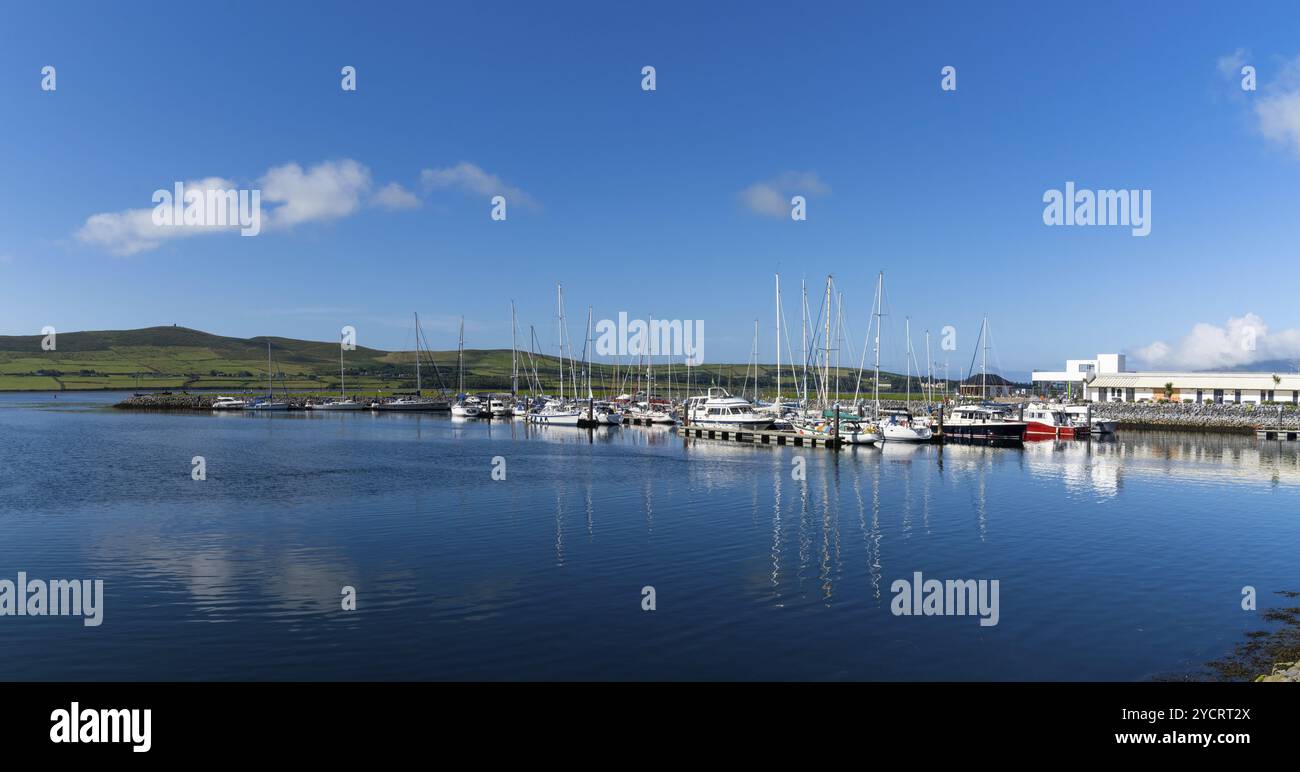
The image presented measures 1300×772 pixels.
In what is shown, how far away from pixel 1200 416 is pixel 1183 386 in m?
28.3

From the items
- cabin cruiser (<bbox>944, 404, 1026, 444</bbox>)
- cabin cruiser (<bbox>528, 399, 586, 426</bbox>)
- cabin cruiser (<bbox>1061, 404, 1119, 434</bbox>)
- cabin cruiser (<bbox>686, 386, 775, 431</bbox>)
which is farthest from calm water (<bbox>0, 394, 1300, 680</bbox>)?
cabin cruiser (<bbox>528, 399, 586, 426</bbox>)

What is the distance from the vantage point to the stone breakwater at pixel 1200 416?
113125mm

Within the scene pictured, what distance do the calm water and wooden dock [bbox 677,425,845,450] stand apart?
694 inches

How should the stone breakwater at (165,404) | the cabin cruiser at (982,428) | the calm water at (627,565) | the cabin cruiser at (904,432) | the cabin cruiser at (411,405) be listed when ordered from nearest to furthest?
the calm water at (627,565)
the cabin cruiser at (904,432)
the cabin cruiser at (982,428)
the stone breakwater at (165,404)
the cabin cruiser at (411,405)

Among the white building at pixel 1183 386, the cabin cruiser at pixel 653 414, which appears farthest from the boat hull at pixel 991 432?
the white building at pixel 1183 386

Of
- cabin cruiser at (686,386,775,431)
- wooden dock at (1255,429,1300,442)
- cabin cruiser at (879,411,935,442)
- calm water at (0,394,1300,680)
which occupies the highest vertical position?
cabin cruiser at (686,386,775,431)

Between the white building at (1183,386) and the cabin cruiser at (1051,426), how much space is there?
185 ft

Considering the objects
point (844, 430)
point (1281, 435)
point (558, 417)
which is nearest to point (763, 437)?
point (844, 430)

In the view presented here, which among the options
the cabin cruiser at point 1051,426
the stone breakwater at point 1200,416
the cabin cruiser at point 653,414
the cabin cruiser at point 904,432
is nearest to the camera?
the cabin cruiser at point 904,432

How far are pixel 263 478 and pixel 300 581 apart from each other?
105ft

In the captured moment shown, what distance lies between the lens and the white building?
445 ft

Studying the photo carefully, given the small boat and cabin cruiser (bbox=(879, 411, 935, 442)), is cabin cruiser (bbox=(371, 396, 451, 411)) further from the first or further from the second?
cabin cruiser (bbox=(879, 411, 935, 442))

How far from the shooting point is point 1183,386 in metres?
144

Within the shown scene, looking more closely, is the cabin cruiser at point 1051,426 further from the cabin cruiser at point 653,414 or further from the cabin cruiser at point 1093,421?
the cabin cruiser at point 653,414
